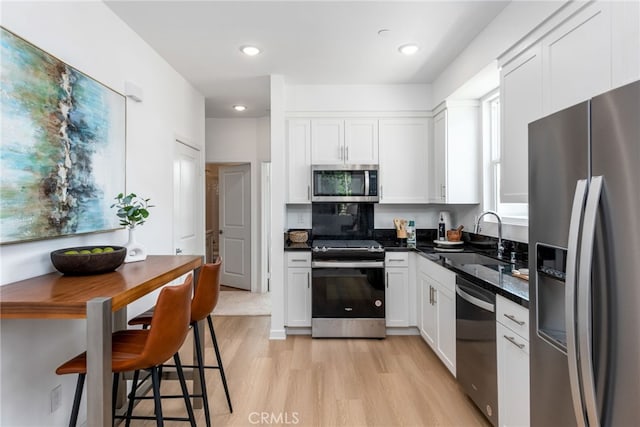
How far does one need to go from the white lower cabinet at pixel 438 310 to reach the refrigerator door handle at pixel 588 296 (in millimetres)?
1520

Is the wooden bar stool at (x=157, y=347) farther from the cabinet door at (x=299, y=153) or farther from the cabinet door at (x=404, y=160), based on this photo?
the cabinet door at (x=404, y=160)

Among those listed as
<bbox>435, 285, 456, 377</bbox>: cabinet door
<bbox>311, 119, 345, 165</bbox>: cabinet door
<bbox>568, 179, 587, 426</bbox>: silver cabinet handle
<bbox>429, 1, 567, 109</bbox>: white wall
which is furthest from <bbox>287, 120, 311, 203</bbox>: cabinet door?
<bbox>568, 179, 587, 426</bbox>: silver cabinet handle

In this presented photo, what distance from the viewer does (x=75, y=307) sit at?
1.25m

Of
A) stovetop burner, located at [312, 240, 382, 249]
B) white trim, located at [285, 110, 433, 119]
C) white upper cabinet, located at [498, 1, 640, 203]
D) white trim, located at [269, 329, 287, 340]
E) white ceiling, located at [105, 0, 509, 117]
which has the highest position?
white ceiling, located at [105, 0, 509, 117]

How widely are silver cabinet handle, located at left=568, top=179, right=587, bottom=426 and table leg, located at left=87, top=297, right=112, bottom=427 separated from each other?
5.01 ft

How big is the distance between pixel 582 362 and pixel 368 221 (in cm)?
320

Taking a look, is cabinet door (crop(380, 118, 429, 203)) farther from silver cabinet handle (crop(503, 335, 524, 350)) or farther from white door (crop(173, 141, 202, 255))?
silver cabinet handle (crop(503, 335, 524, 350))

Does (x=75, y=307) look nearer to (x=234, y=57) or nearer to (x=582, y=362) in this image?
(x=582, y=362)

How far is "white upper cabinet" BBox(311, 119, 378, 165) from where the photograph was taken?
389 cm

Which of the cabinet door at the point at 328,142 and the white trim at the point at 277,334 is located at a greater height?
the cabinet door at the point at 328,142

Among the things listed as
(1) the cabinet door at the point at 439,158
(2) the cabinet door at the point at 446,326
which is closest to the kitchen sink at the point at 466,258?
(2) the cabinet door at the point at 446,326

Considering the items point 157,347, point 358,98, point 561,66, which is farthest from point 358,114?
point 157,347

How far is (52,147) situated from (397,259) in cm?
295

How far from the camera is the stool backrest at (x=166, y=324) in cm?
150
